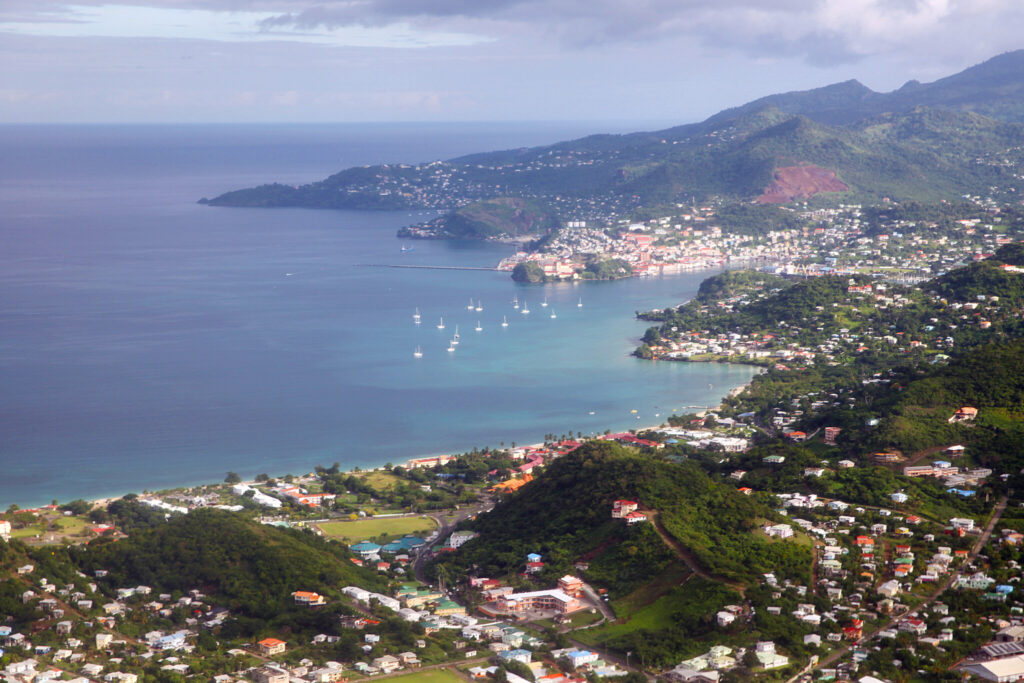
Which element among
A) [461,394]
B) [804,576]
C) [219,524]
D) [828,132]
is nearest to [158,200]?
[828,132]

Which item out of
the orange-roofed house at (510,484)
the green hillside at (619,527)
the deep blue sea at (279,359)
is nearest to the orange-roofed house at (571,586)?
the green hillside at (619,527)

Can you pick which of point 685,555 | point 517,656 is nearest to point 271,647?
point 517,656

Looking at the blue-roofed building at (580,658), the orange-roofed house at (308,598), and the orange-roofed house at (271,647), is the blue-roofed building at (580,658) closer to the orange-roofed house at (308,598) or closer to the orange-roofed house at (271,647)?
the orange-roofed house at (271,647)

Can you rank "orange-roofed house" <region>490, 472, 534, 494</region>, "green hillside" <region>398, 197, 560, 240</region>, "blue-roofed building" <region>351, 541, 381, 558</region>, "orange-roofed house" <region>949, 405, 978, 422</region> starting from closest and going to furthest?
"blue-roofed building" <region>351, 541, 381, 558</region>, "orange-roofed house" <region>949, 405, 978, 422</region>, "orange-roofed house" <region>490, 472, 534, 494</region>, "green hillside" <region>398, 197, 560, 240</region>

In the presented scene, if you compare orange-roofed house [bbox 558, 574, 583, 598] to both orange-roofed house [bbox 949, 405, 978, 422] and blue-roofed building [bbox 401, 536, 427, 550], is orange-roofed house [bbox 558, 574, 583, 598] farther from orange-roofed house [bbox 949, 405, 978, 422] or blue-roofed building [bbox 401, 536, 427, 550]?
orange-roofed house [bbox 949, 405, 978, 422]

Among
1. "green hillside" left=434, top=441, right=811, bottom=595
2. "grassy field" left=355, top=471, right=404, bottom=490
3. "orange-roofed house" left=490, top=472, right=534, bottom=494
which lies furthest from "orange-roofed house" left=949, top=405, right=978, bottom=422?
"grassy field" left=355, top=471, right=404, bottom=490

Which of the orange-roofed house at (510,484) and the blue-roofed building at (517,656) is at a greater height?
the blue-roofed building at (517,656)
